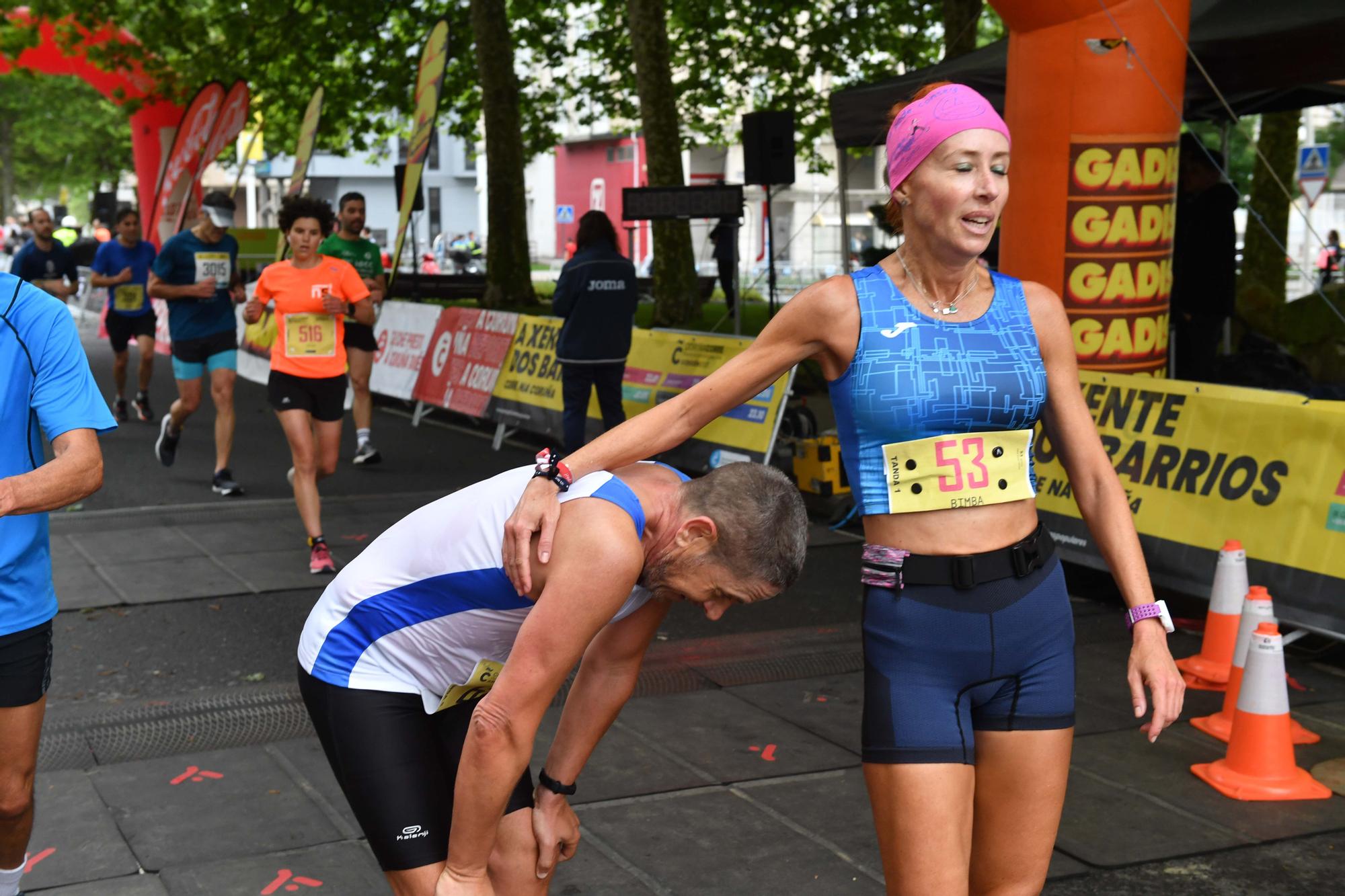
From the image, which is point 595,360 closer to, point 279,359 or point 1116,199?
point 279,359

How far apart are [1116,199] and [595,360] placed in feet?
14.0

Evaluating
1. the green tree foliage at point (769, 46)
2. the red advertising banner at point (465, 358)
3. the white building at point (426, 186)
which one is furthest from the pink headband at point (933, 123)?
the white building at point (426, 186)

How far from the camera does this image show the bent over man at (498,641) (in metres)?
2.31

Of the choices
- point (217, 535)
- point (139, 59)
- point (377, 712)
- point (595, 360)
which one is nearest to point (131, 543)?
point (217, 535)

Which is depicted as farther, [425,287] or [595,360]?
[425,287]

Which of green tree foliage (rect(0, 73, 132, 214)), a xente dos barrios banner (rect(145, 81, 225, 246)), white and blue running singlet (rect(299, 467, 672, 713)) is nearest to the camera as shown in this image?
white and blue running singlet (rect(299, 467, 672, 713))

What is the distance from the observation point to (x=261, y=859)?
13.8 feet

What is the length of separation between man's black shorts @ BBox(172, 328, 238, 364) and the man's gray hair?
892 cm

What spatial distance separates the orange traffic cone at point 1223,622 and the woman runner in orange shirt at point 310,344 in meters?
4.49

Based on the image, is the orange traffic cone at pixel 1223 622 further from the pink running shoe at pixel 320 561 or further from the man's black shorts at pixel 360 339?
the man's black shorts at pixel 360 339

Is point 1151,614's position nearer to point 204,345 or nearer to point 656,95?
point 204,345

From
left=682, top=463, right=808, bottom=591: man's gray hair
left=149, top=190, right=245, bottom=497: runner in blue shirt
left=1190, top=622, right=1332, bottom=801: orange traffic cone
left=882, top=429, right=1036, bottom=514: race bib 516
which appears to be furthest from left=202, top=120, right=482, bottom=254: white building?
left=682, top=463, right=808, bottom=591: man's gray hair

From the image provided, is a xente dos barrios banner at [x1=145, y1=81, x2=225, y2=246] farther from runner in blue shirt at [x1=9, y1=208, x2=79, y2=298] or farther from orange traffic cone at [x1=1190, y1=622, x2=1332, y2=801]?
orange traffic cone at [x1=1190, y1=622, x2=1332, y2=801]

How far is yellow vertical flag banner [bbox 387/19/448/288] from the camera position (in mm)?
15477
